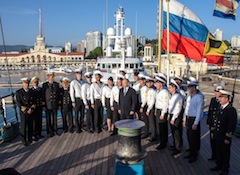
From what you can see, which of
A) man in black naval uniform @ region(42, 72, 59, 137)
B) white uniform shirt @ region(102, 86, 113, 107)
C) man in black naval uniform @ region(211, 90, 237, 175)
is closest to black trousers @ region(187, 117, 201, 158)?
man in black naval uniform @ region(211, 90, 237, 175)

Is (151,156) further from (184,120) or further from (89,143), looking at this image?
(89,143)

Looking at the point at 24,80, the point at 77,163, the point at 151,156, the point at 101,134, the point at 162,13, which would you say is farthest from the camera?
the point at 162,13

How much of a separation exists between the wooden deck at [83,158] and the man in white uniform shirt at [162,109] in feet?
0.94

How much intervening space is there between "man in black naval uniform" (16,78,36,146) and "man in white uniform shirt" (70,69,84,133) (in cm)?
108

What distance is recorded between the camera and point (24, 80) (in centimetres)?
580

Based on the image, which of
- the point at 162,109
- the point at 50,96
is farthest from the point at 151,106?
the point at 50,96

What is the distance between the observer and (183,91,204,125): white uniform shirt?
4.78m

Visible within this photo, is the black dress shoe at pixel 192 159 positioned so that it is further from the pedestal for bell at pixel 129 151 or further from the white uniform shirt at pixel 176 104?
the pedestal for bell at pixel 129 151

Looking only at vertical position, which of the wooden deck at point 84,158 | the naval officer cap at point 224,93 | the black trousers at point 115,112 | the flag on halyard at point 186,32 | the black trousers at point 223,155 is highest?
the flag on halyard at point 186,32

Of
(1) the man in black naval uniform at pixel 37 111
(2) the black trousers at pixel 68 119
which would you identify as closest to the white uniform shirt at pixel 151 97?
(2) the black trousers at pixel 68 119

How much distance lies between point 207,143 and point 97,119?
306 centimetres

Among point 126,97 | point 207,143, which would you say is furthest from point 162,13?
point 207,143

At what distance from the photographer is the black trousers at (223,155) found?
4328 millimetres

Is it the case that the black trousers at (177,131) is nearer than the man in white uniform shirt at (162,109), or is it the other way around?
the black trousers at (177,131)
